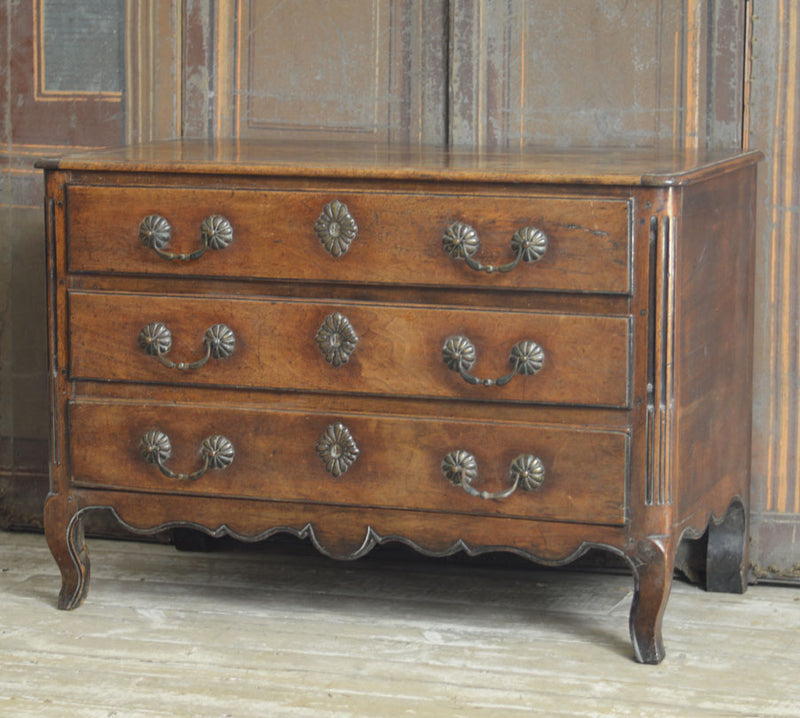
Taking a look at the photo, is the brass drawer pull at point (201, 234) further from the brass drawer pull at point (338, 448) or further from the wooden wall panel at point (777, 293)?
the wooden wall panel at point (777, 293)

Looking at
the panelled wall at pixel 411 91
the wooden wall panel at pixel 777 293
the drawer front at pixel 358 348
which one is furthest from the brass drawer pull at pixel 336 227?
the wooden wall panel at pixel 777 293

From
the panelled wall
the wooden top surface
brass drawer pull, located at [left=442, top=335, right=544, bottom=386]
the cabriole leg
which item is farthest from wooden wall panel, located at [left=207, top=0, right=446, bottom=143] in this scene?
the cabriole leg

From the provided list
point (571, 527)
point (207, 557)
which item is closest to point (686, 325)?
point (571, 527)

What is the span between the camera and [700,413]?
8.53 ft

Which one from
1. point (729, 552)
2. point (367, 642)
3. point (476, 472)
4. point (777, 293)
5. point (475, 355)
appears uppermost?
point (777, 293)

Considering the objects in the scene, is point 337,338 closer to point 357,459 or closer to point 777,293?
point 357,459

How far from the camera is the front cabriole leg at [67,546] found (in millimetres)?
2795

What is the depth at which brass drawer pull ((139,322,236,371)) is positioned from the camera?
2.64 metres

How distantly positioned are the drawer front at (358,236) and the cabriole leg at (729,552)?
0.79 m

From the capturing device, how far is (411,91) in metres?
3.15

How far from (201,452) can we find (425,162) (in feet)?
2.29

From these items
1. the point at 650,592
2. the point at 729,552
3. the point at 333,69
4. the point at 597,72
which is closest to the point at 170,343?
the point at 333,69

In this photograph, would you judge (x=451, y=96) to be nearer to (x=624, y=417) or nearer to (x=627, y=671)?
(x=624, y=417)

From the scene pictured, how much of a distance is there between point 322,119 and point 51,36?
700 mm
